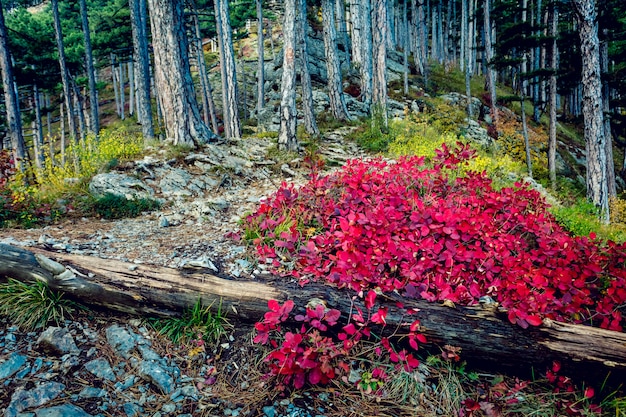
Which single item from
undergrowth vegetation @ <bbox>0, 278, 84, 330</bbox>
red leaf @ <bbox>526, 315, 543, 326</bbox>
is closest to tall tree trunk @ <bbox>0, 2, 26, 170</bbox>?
undergrowth vegetation @ <bbox>0, 278, 84, 330</bbox>

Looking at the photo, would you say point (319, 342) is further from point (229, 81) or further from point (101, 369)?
point (229, 81)

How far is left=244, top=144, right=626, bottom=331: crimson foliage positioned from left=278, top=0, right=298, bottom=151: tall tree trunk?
4.56 meters

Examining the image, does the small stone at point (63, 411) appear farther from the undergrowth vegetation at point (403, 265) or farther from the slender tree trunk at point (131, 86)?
the slender tree trunk at point (131, 86)

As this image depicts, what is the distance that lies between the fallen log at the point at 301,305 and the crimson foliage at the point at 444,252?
16 cm

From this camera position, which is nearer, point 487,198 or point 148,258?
point 148,258

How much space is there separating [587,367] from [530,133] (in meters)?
21.2

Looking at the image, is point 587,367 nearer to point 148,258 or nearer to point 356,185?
point 356,185

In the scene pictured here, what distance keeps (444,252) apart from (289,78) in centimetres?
686

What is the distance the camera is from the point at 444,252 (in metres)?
3.44

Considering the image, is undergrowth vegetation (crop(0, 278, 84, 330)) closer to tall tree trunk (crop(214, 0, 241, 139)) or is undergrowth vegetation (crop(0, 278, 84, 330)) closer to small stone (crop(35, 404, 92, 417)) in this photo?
small stone (crop(35, 404, 92, 417))

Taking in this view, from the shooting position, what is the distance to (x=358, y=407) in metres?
2.44

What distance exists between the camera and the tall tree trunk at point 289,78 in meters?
8.78

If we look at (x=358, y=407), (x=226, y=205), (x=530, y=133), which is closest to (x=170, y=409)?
(x=358, y=407)

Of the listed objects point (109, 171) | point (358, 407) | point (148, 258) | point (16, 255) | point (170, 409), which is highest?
point (109, 171)
